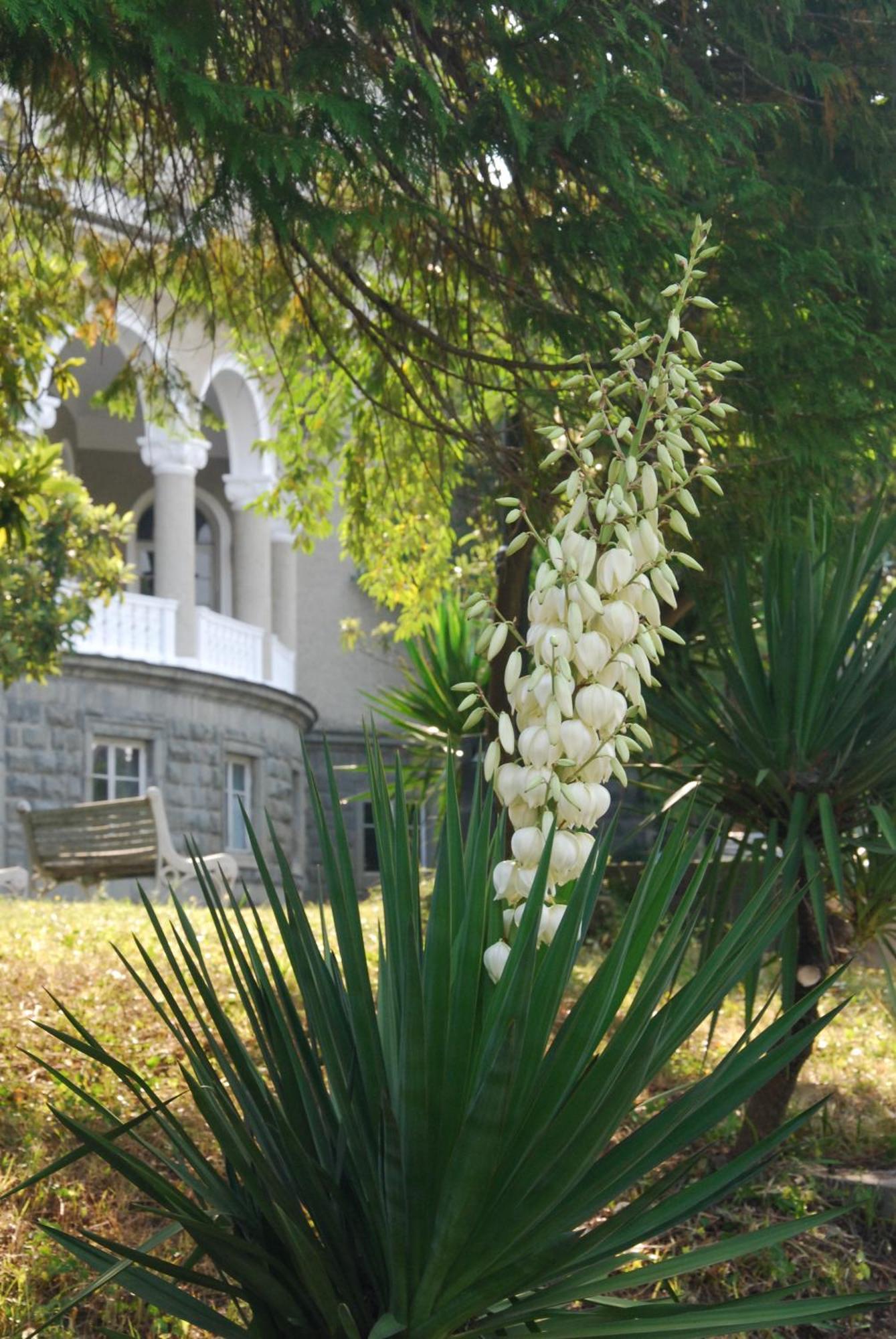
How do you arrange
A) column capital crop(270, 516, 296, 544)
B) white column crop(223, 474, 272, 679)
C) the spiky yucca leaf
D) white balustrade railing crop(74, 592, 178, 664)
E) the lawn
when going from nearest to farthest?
the lawn
the spiky yucca leaf
white balustrade railing crop(74, 592, 178, 664)
white column crop(223, 474, 272, 679)
column capital crop(270, 516, 296, 544)

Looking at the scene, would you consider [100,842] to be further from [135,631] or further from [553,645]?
[553,645]

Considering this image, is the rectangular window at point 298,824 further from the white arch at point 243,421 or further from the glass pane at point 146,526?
the glass pane at point 146,526

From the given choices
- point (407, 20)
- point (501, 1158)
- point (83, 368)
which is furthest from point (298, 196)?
point (83, 368)

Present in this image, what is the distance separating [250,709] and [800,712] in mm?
14159

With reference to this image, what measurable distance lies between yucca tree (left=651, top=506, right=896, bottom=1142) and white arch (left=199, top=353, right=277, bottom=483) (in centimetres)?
1355

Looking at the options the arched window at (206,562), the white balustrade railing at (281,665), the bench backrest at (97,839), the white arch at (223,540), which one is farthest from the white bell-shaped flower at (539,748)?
the arched window at (206,562)

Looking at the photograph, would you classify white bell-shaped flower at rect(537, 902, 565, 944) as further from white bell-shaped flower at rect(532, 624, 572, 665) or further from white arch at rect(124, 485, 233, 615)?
white arch at rect(124, 485, 233, 615)

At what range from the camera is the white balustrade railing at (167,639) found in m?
16.8

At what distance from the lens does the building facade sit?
16.1 meters

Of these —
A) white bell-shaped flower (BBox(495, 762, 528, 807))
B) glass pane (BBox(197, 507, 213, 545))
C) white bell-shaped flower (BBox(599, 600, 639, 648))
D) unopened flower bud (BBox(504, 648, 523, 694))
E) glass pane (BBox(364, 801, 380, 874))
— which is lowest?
glass pane (BBox(364, 801, 380, 874))

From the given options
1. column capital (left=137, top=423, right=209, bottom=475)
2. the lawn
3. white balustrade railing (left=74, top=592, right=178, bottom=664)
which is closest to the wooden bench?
white balustrade railing (left=74, top=592, right=178, bottom=664)

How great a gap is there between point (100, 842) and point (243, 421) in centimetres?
727

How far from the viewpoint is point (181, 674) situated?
1725cm

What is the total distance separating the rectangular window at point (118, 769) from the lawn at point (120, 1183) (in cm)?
963
